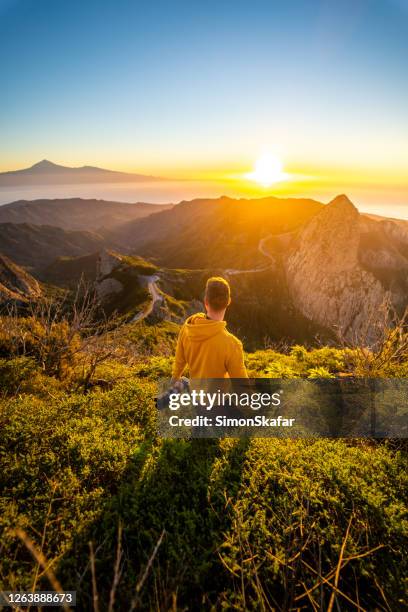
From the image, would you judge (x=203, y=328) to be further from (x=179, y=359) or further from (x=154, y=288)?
(x=154, y=288)

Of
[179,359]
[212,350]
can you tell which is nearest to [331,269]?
[179,359]

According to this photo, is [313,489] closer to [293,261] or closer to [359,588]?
[359,588]

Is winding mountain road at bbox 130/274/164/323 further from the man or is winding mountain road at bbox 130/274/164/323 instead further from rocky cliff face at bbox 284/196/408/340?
rocky cliff face at bbox 284/196/408/340

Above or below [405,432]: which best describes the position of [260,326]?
below

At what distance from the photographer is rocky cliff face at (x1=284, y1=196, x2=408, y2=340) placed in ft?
264

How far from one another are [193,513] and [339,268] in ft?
294

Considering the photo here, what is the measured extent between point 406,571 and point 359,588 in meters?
0.60

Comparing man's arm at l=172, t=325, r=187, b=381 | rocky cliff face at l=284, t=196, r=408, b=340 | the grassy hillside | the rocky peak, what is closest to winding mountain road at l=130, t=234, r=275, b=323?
rocky cliff face at l=284, t=196, r=408, b=340

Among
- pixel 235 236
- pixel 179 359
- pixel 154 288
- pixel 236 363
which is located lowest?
pixel 154 288

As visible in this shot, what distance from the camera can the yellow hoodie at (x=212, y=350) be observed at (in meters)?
4.96

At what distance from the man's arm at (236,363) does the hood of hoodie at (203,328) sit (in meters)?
0.41

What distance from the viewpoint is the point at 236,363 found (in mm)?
4996

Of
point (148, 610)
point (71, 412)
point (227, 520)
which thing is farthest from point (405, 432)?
point (71, 412)

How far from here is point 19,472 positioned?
14.4 feet
